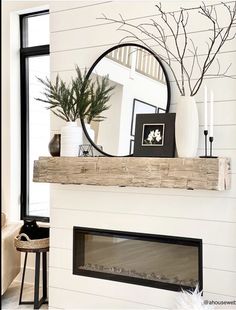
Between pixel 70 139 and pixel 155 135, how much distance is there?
651 millimetres

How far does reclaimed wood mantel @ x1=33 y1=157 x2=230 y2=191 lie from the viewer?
229 cm

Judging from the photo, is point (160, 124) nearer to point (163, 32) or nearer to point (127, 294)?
point (163, 32)

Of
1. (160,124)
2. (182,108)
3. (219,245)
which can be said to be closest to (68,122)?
(160,124)

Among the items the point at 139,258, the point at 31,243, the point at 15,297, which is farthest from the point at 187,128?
the point at 15,297

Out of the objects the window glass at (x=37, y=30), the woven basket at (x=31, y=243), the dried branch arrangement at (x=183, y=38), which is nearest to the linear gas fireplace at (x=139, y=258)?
the woven basket at (x=31, y=243)

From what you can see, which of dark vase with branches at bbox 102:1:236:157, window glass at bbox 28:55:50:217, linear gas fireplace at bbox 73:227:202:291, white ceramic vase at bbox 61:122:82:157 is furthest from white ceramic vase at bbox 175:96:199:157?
window glass at bbox 28:55:50:217

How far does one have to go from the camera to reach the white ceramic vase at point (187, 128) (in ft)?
7.90

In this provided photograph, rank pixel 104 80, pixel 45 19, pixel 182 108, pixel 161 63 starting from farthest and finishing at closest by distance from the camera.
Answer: pixel 45 19, pixel 104 80, pixel 161 63, pixel 182 108

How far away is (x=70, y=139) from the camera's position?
2836 mm

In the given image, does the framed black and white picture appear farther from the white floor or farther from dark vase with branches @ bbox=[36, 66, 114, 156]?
the white floor

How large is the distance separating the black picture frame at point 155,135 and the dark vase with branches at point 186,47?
96 millimetres

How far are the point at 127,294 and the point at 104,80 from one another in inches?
62.1

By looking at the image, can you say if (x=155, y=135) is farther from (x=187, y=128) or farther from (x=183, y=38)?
(x=183, y=38)

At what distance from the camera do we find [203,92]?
255 centimetres
